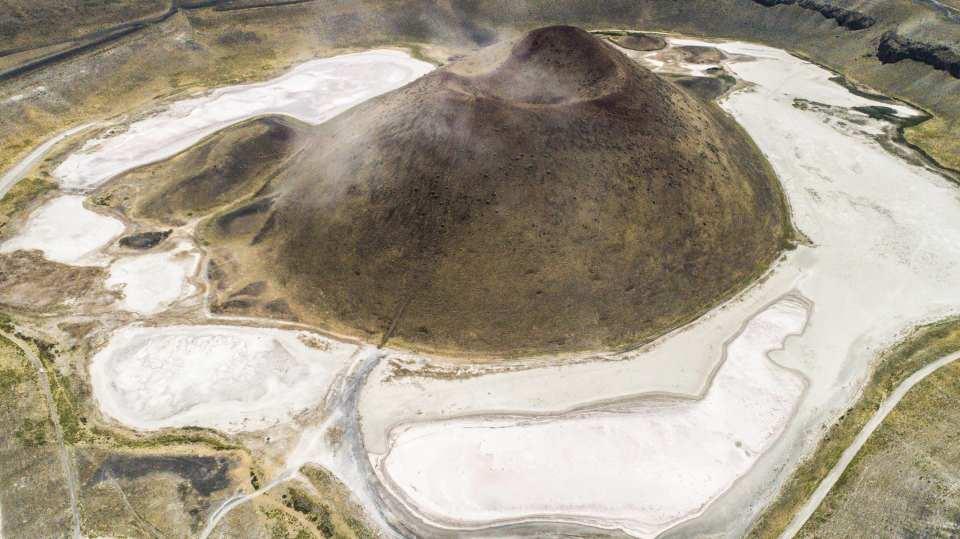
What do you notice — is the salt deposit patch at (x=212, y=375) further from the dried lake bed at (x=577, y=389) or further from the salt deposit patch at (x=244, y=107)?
the salt deposit patch at (x=244, y=107)

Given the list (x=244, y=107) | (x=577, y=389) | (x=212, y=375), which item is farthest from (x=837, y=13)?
(x=212, y=375)

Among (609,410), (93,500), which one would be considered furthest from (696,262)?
(93,500)

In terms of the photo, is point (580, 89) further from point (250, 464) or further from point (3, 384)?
point (3, 384)

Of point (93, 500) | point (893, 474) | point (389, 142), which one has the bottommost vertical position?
point (93, 500)

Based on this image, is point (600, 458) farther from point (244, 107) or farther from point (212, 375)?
point (244, 107)

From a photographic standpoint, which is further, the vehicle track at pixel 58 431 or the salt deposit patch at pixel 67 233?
the salt deposit patch at pixel 67 233

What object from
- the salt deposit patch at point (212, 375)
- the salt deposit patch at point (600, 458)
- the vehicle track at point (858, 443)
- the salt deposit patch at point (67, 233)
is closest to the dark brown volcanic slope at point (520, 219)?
the salt deposit patch at point (212, 375)
